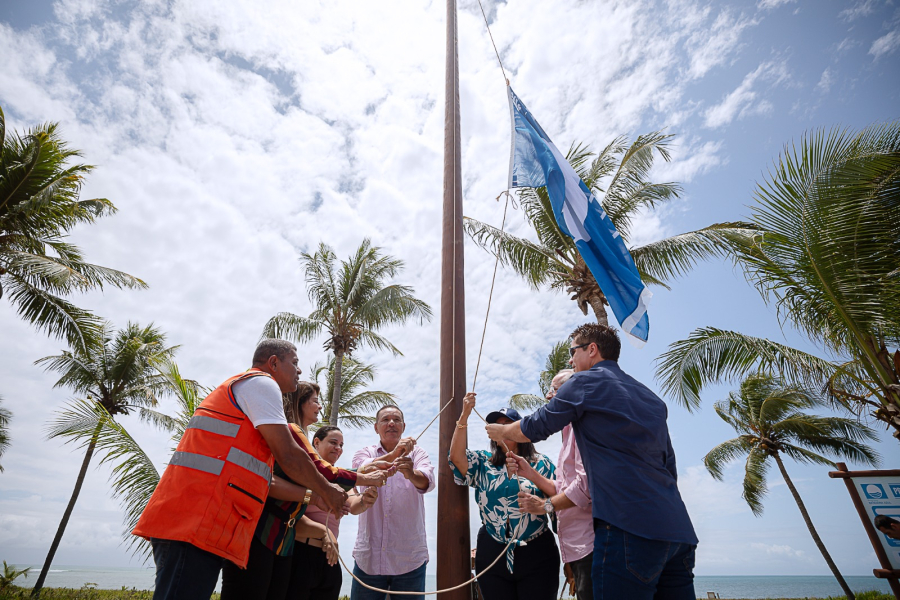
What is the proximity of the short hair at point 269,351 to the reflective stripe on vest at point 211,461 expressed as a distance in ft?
2.16

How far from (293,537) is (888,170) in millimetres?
8001

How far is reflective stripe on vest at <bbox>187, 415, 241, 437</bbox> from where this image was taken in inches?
91.8

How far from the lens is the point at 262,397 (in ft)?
7.98

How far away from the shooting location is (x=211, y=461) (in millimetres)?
2260

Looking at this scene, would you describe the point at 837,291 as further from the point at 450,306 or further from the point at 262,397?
the point at 262,397

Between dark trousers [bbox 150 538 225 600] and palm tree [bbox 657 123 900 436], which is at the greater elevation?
palm tree [bbox 657 123 900 436]

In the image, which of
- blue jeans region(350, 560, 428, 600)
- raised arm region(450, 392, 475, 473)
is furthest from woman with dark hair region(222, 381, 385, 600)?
blue jeans region(350, 560, 428, 600)

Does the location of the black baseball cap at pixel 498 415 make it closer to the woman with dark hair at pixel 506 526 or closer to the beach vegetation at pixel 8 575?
the woman with dark hair at pixel 506 526

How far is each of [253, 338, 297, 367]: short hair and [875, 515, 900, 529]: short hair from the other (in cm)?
572

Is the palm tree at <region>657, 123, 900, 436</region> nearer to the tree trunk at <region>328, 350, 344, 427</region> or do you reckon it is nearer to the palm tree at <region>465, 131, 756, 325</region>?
the palm tree at <region>465, 131, 756, 325</region>

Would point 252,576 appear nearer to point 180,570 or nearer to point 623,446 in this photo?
point 180,570

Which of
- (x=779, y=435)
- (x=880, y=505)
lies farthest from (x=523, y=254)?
(x=779, y=435)

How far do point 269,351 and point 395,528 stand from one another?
2001 mm

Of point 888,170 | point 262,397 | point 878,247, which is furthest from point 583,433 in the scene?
point 888,170
